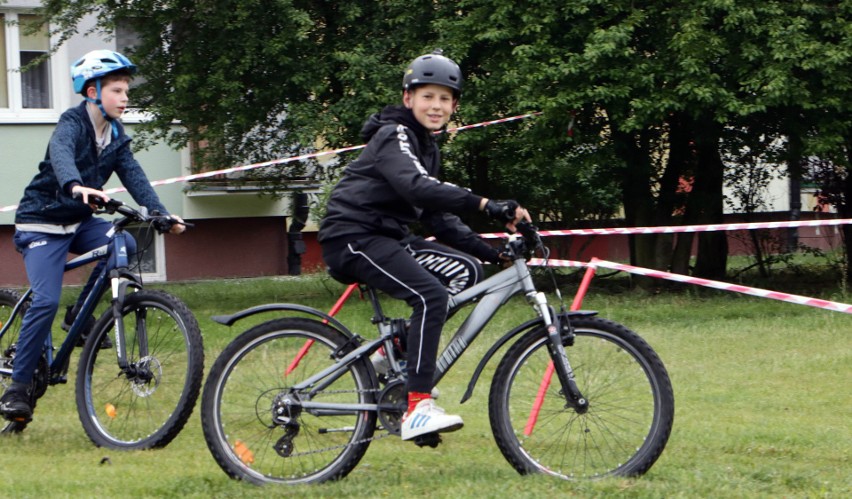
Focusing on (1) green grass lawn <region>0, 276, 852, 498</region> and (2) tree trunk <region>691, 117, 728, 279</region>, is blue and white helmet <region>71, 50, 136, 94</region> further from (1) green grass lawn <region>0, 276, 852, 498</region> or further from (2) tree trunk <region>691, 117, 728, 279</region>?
(2) tree trunk <region>691, 117, 728, 279</region>

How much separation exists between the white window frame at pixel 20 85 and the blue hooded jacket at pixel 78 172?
515 inches

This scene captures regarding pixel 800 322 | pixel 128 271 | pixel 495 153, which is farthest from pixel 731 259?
pixel 128 271

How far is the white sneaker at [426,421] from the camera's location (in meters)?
5.32

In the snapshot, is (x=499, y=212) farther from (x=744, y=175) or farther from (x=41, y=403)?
(x=744, y=175)

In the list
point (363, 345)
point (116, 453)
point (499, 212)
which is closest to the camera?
point (499, 212)

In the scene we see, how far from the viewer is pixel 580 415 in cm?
544

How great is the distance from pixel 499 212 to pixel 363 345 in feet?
2.84

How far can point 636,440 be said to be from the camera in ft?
17.7

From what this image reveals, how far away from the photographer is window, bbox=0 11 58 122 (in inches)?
760

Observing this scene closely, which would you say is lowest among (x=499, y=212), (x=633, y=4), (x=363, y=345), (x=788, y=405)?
(x=788, y=405)

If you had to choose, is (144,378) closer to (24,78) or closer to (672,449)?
(672,449)

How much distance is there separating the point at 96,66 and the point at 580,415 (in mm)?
2993

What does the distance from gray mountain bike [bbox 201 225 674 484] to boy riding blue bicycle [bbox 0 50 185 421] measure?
1.35m

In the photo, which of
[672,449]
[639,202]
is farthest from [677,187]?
[672,449]
